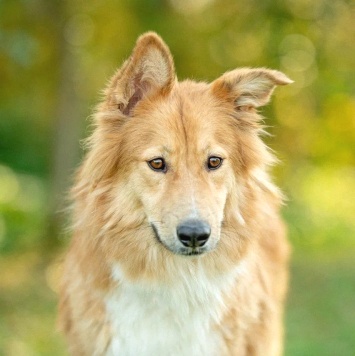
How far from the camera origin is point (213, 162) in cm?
459

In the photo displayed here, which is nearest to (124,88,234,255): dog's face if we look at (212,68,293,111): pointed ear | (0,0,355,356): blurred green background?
(212,68,293,111): pointed ear

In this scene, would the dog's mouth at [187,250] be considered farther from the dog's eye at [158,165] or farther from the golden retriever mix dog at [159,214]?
the dog's eye at [158,165]

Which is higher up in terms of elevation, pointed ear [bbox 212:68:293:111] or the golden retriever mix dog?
pointed ear [bbox 212:68:293:111]

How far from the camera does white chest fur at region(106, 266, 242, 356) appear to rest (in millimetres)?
4664

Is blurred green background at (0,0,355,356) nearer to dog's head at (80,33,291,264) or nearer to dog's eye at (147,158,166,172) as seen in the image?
dog's head at (80,33,291,264)

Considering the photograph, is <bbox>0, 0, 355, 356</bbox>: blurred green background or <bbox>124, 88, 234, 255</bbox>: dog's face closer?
<bbox>124, 88, 234, 255</bbox>: dog's face

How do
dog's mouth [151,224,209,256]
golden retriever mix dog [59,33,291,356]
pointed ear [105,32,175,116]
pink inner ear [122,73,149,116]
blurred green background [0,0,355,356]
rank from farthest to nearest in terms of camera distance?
blurred green background [0,0,355,356] < pink inner ear [122,73,149,116] < golden retriever mix dog [59,33,291,356] < pointed ear [105,32,175,116] < dog's mouth [151,224,209,256]

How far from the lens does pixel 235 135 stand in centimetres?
486

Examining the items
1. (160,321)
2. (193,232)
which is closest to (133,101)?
(193,232)

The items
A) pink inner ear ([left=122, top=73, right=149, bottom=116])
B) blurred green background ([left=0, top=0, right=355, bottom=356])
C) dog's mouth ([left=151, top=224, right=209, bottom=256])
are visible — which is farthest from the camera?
blurred green background ([left=0, top=0, right=355, bottom=356])

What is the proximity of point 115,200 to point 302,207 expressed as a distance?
12399mm

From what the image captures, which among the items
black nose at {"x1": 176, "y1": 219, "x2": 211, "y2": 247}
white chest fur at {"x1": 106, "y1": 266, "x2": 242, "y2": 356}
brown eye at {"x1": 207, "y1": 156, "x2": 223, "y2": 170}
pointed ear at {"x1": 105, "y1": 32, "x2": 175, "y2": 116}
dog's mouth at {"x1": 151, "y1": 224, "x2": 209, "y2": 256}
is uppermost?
pointed ear at {"x1": 105, "y1": 32, "x2": 175, "y2": 116}

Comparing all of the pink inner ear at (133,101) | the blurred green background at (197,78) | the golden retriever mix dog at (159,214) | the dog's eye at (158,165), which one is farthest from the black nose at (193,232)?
the blurred green background at (197,78)

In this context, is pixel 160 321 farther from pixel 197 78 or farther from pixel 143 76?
pixel 197 78
